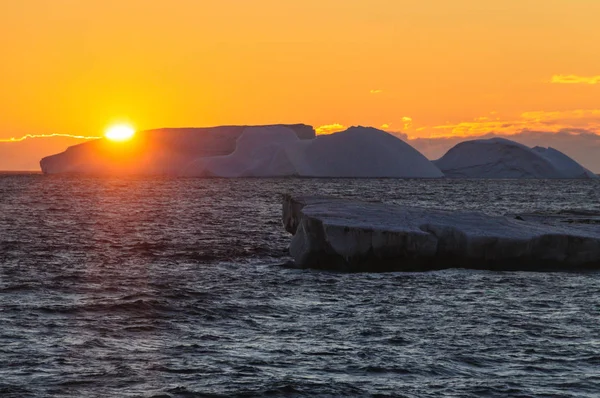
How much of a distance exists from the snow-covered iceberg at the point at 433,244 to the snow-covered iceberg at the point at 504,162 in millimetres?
99347

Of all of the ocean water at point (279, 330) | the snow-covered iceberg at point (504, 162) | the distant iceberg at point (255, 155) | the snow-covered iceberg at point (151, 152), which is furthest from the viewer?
the snow-covered iceberg at point (151, 152)

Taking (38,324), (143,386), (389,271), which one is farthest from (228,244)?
(143,386)

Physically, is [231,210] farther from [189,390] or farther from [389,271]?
[189,390]

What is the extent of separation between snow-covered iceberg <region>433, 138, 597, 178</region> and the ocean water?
99.0 m

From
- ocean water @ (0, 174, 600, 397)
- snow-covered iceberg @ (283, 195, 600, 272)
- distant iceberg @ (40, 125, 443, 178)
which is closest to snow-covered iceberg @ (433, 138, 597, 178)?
distant iceberg @ (40, 125, 443, 178)

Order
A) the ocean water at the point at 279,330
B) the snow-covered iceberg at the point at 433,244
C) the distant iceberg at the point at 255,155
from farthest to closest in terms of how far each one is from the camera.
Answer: the distant iceberg at the point at 255,155, the snow-covered iceberg at the point at 433,244, the ocean water at the point at 279,330

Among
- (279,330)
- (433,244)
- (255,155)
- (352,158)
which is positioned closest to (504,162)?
(352,158)

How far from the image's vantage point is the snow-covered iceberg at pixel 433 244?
853 inches

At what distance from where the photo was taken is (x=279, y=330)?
1537 centimetres

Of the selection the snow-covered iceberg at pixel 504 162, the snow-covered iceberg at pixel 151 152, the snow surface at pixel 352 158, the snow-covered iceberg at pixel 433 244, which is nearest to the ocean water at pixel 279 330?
the snow-covered iceberg at pixel 433 244

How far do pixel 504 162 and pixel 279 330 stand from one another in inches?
4372

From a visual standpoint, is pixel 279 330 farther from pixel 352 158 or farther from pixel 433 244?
pixel 352 158

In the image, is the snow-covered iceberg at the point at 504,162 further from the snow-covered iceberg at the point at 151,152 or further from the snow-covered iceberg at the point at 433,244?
the snow-covered iceberg at the point at 433,244

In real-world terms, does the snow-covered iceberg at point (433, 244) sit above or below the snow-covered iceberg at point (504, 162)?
below
